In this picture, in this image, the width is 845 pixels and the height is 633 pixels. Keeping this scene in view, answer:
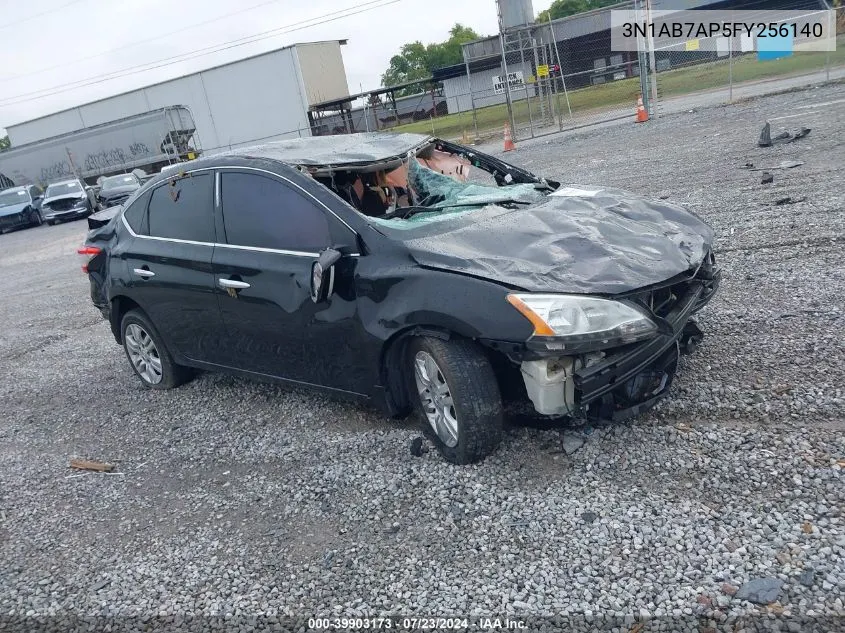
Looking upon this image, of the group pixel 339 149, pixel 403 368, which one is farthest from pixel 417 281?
A: pixel 339 149

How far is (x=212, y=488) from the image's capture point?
13.5 ft

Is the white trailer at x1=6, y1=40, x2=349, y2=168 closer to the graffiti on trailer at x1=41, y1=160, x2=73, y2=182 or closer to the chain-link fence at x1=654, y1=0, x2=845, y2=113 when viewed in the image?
the graffiti on trailer at x1=41, y1=160, x2=73, y2=182

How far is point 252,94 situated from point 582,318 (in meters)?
42.1

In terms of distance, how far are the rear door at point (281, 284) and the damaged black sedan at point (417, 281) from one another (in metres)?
0.01

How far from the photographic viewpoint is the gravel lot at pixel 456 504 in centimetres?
280

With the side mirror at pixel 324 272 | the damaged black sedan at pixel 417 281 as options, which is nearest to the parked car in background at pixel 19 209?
the damaged black sedan at pixel 417 281

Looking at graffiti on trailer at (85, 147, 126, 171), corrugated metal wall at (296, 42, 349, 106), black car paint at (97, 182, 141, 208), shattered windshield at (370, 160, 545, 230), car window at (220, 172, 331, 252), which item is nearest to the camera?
car window at (220, 172, 331, 252)

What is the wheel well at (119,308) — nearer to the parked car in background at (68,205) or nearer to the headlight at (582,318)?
the headlight at (582,318)

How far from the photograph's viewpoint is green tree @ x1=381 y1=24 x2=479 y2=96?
3676 inches

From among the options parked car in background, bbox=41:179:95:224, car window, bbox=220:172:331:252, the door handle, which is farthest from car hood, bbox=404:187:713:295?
parked car in background, bbox=41:179:95:224

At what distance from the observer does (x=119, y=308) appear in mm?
5926

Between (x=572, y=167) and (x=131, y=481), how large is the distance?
11.4 metres

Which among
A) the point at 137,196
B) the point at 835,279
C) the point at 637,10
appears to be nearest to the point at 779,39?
the point at 637,10

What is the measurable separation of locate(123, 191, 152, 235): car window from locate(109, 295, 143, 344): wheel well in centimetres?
60
